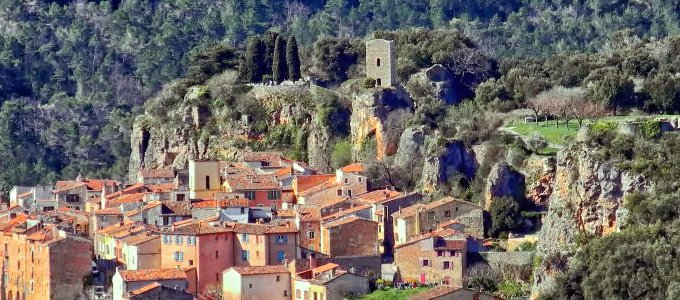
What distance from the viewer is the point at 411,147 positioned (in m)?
81.7

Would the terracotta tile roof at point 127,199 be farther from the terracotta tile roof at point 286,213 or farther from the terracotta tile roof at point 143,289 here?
the terracotta tile roof at point 143,289

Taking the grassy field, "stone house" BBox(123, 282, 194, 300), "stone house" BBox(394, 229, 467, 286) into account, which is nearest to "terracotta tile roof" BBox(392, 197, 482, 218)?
"stone house" BBox(394, 229, 467, 286)

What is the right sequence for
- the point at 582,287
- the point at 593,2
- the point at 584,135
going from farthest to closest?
the point at 593,2 < the point at 584,135 < the point at 582,287

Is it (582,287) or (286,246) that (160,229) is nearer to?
(286,246)

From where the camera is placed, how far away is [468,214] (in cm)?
7438

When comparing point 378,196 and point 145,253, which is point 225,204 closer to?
point 145,253

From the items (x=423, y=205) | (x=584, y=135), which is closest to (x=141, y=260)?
(x=423, y=205)

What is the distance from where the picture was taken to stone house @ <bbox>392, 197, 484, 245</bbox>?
73875 millimetres

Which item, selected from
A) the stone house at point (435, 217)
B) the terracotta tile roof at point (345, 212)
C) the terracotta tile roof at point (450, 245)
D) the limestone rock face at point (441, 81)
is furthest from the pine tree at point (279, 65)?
the terracotta tile roof at point (450, 245)

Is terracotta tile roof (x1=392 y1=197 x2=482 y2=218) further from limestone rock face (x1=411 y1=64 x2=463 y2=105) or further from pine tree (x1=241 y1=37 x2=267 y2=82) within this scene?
pine tree (x1=241 y1=37 x2=267 y2=82)

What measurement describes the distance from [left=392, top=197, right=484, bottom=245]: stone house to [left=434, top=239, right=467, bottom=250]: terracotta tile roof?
293cm

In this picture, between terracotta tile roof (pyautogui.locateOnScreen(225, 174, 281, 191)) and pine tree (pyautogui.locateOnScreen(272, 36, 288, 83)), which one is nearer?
terracotta tile roof (pyautogui.locateOnScreen(225, 174, 281, 191))

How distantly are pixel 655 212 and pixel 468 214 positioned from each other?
1168 cm

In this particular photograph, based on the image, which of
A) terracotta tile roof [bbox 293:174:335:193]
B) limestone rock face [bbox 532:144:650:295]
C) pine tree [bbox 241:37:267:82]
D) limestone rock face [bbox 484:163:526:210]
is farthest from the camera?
pine tree [bbox 241:37:267:82]
